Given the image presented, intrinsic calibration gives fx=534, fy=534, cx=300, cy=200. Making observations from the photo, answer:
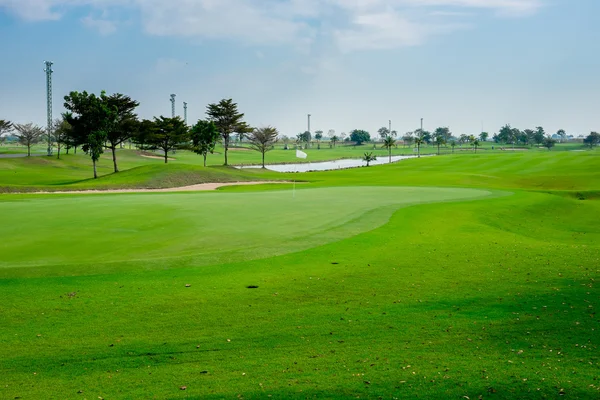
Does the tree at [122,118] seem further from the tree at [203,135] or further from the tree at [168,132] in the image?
the tree at [203,135]

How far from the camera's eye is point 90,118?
224 feet

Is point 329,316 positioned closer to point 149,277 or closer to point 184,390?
point 184,390

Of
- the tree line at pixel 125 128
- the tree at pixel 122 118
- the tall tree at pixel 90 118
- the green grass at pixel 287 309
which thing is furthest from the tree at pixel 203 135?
the green grass at pixel 287 309

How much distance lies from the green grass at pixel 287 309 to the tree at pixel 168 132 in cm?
6786

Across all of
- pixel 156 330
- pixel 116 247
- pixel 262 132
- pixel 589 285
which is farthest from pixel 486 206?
pixel 262 132

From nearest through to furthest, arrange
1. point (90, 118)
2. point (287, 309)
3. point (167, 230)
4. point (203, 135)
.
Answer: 1. point (287, 309)
2. point (167, 230)
3. point (90, 118)
4. point (203, 135)

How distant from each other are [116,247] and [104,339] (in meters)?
7.25

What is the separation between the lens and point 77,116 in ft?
235

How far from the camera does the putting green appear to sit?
50.1 feet

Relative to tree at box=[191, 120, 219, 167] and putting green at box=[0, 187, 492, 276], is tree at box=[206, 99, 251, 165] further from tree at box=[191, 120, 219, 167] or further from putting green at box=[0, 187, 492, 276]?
putting green at box=[0, 187, 492, 276]

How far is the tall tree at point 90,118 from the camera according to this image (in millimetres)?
67875

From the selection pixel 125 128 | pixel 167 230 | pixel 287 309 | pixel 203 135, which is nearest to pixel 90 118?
pixel 125 128

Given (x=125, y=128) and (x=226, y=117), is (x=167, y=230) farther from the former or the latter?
(x=226, y=117)

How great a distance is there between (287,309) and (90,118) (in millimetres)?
64122
